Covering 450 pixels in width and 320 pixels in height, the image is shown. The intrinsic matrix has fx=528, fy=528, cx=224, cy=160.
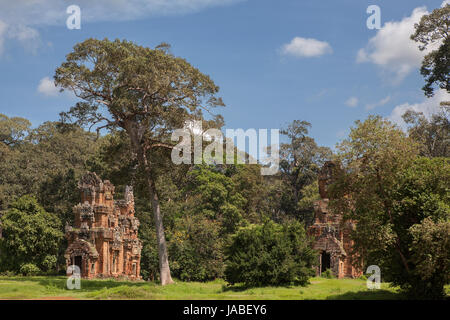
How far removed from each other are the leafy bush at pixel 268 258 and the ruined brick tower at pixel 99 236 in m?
11.9

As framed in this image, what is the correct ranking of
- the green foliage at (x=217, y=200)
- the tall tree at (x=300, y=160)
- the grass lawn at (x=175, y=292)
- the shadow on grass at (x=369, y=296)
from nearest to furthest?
the grass lawn at (x=175, y=292) → the shadow on grass at (x=369, y=296) → the green foliage at (x=217, y=200) → the tall tree at (x=300, y=160)

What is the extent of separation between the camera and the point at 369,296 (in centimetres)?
2158

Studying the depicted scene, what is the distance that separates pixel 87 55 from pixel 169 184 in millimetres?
25127

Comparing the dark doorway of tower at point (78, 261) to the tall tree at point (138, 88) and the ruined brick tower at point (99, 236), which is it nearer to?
the ruined brick tower at point (99, 236)

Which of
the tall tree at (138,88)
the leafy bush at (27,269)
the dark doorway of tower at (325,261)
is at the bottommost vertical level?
the leafy bush at (27,269)

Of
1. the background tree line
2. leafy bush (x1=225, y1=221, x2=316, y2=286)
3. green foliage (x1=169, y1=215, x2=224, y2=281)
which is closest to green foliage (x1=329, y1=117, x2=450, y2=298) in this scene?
the background tree line

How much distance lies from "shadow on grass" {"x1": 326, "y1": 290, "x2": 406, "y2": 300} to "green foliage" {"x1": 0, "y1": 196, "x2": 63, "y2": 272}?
26463mm

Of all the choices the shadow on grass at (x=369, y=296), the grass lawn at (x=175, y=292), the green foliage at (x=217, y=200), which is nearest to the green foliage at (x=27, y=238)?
the green foliage at (x=217, y=200)

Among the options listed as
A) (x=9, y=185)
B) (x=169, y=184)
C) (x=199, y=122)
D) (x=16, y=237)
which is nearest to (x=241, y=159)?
(x=169, y=184)

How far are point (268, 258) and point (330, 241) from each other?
10.9 metres

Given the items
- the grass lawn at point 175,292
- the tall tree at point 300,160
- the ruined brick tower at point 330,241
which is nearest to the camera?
Answer: the grass lawn at point 175,292

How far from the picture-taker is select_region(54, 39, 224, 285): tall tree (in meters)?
26.4

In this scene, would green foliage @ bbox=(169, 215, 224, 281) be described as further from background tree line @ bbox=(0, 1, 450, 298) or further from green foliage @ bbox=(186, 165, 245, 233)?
green foliage @ bbox=(186, 165, 245, 233)

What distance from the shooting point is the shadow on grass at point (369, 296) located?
20719mm
